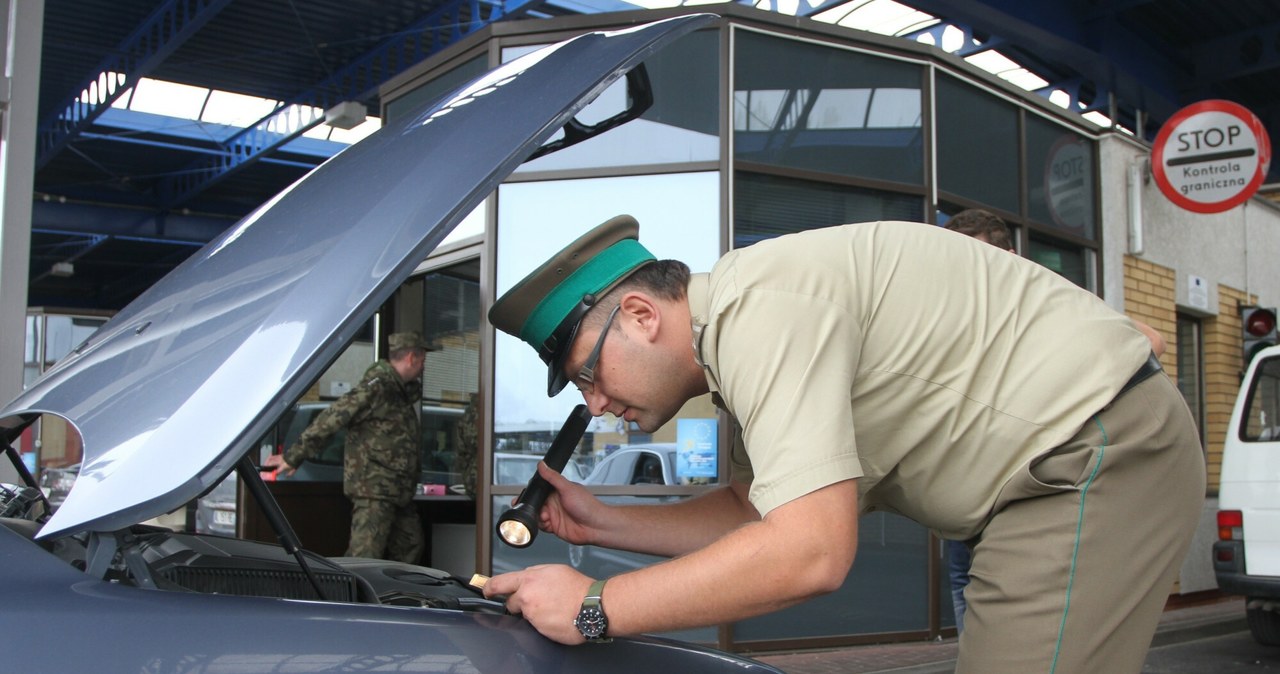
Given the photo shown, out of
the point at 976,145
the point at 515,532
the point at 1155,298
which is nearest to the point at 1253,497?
the point at 976,145

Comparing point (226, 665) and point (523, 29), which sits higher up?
point (523, 29)

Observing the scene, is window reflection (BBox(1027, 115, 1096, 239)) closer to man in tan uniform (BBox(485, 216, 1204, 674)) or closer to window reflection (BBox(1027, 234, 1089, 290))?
window reflection (BBox(1027, 234, 1089, 290))

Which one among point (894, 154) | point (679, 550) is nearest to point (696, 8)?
point (894, 154)

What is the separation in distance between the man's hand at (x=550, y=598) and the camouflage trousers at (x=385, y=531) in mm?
5003

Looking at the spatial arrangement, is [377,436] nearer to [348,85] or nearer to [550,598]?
[550,598]

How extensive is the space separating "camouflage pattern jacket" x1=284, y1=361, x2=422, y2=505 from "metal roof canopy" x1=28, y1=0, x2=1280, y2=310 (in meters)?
4.57

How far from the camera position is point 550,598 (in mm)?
1409

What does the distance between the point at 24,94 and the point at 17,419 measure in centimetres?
226

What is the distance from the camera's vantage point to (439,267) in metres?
7.01

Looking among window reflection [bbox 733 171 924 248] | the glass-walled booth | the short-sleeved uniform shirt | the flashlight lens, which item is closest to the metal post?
the flashlight lens

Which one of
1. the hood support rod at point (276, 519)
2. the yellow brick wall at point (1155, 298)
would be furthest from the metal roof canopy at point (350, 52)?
the hood support rod at point (276, 519)

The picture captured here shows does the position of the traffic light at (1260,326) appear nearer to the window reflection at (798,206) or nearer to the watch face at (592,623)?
the window reflection at (798,206)

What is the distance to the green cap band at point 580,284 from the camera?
1.65 meters

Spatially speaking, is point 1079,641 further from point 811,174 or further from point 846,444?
point 811,174
